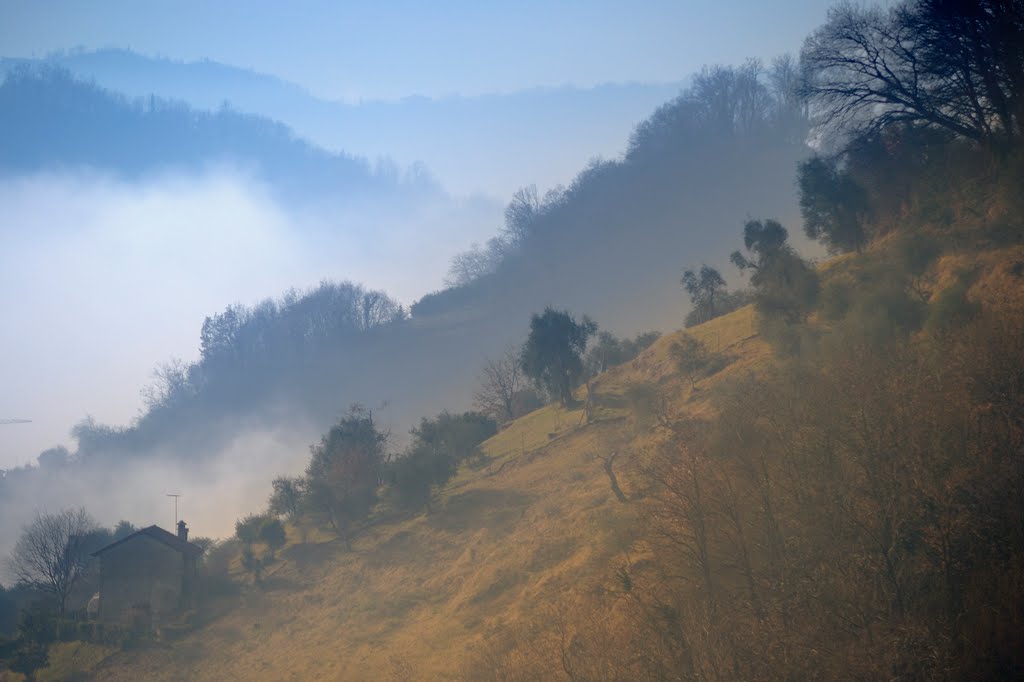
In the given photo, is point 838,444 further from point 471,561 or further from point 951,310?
point 471,561

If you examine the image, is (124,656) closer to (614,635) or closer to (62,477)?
(614,635)

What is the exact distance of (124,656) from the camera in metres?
29.3

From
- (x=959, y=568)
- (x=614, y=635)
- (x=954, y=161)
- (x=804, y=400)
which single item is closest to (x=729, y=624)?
(x=614, y=635)

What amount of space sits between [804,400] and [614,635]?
303 inches

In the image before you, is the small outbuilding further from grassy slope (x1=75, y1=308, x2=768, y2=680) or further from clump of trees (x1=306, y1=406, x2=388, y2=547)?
clump of trees (x1=306, y1=406, x2=388, y2=547)

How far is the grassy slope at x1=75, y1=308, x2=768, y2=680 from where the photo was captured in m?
21.0

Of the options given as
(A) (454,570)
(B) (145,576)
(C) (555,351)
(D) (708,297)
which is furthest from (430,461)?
(D) (708,297)

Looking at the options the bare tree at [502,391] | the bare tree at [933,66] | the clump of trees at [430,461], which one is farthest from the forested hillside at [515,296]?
the bare tree at [933,66]

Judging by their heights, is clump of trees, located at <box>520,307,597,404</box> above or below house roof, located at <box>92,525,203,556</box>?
above

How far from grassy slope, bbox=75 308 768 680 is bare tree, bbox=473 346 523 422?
53.7ft

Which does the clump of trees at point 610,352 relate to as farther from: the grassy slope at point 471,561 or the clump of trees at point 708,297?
the grassy slope at point 471,561

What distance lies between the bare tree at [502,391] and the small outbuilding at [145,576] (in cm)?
2872

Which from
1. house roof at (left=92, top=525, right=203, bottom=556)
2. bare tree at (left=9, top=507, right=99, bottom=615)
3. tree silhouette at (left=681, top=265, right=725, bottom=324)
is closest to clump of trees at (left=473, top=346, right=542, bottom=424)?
tree silhouette at (left=681, top=265, right=725, bottom=324)

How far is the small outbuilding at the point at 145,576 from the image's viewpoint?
35.6 metres
